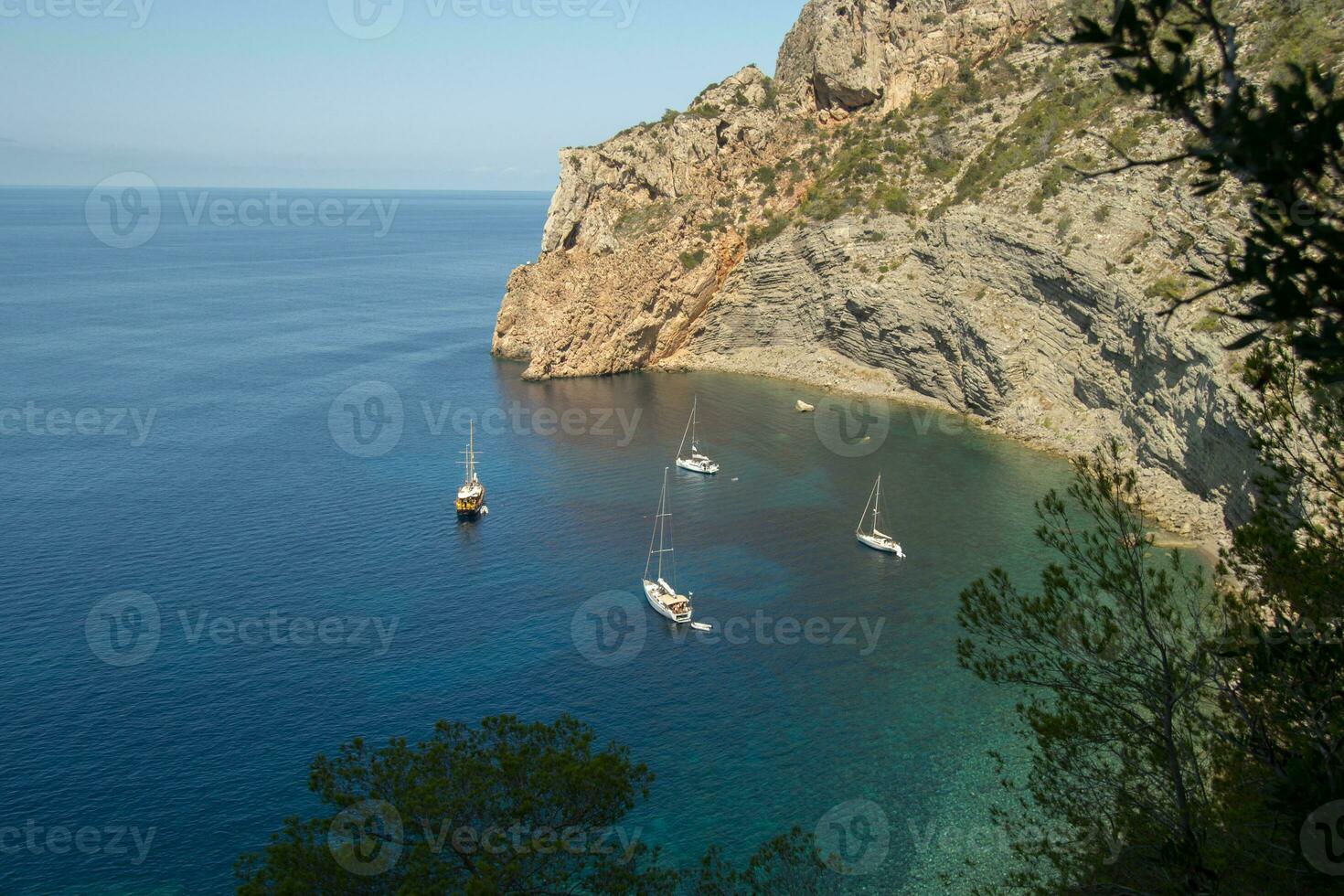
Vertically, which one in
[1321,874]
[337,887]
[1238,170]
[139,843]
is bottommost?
[139,843]

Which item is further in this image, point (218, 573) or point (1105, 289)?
point (1105, 289)

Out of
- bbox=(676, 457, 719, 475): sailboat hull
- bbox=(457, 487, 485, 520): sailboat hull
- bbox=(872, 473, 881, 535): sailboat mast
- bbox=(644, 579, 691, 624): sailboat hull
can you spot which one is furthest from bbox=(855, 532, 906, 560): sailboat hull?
bbox=(457, 487, 485, 520): sailboat hull

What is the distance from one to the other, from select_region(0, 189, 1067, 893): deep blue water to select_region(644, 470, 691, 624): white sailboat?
0.80m

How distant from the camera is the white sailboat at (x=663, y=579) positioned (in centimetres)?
4147

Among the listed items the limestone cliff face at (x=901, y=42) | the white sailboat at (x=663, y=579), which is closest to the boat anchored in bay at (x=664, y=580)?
the white sailboat at (x=663, y=579)

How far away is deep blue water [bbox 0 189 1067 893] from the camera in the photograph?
29.6 meters

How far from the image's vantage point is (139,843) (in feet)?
90.2

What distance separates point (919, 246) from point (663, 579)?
41.0 metres

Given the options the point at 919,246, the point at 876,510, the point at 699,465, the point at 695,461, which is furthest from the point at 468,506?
the point at 919,246

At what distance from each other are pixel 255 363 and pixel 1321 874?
287 ft

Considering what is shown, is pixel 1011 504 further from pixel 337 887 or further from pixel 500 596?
pixel 337 887

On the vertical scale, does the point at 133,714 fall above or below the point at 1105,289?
below

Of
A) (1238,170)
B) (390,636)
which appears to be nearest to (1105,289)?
(390,636)

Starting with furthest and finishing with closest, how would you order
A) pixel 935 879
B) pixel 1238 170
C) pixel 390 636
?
pixel 390 636
pixel 935 879
pixel 1238 170
